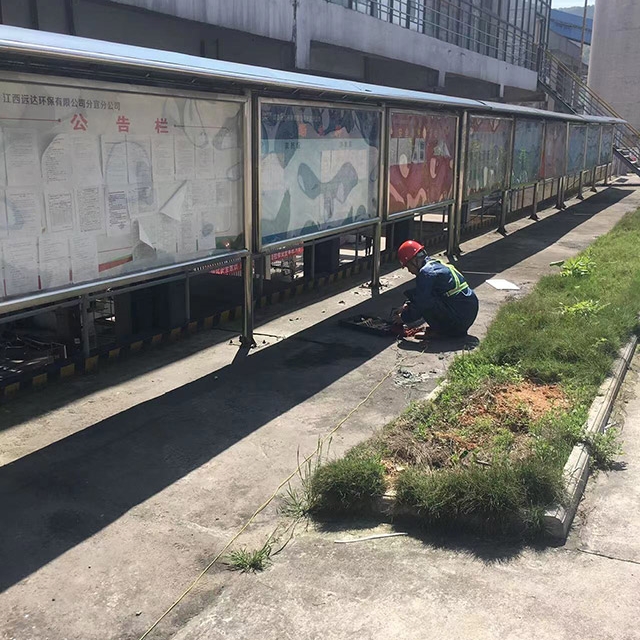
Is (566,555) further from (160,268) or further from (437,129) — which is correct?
(437,129)

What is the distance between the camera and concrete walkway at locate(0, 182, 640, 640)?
13.0ft

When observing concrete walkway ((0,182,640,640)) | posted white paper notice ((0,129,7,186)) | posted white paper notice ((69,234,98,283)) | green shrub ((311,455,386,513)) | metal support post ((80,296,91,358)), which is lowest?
concrete walkway ((0,182,640,640))

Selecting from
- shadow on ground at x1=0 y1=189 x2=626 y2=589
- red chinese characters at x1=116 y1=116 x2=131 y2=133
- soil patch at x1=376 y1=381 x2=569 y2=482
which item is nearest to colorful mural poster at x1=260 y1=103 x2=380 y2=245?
shadow on ground at x1=0 y1=189 x2=626 y2=589

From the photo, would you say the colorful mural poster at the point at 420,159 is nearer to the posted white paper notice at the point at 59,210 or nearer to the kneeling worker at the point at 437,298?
the kneeling worker at the point at 437,298

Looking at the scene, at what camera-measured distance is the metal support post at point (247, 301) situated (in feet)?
27.7

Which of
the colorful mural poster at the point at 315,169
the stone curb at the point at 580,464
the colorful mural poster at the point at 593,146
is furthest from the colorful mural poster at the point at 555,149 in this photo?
the stone curb at the point at 580,464

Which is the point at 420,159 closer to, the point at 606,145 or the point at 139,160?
the point at 139,160

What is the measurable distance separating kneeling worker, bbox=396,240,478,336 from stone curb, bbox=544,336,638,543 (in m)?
1.96

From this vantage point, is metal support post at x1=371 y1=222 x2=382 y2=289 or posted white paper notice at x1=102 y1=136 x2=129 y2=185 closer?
posted white paper notice at x1=102 y1=136 x2=129 y2=185

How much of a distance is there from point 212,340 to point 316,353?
1.42 meters

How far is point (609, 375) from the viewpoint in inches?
285

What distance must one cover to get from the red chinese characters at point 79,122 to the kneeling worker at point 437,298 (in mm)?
4317

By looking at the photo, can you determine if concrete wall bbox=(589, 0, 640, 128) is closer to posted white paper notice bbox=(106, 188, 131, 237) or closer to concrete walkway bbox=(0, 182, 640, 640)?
concrete walkway bbox=(0, 182, 640, 640)

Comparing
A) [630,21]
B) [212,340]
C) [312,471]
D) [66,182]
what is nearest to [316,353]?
[212,340]
